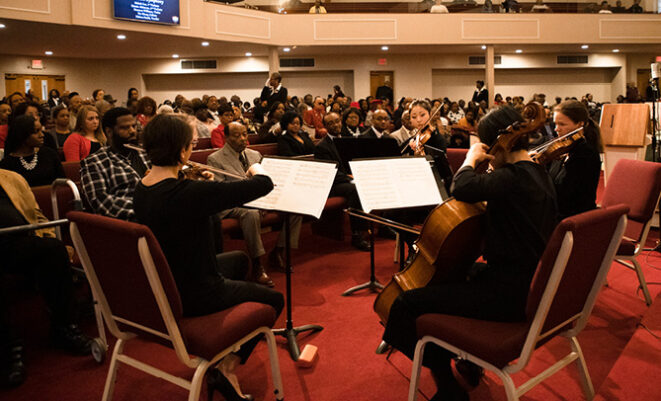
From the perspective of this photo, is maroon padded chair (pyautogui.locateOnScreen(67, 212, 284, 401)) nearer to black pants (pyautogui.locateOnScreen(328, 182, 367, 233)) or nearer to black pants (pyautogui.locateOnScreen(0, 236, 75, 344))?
black pants (pyautogui.locateOnScreen(0, 236, 75, 344))

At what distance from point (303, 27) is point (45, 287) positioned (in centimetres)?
1060

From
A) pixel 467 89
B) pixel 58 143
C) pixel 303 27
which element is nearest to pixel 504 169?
pixel 58 143

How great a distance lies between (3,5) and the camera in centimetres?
812

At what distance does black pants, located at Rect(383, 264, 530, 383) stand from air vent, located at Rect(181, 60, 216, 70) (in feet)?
47.4

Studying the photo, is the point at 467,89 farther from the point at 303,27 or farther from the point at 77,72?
the point at 77,72

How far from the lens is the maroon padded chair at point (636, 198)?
3.27 metres

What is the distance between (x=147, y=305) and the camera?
185 cm

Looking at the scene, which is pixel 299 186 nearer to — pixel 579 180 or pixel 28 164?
pixel 579 180

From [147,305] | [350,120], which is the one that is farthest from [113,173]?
[350,120]

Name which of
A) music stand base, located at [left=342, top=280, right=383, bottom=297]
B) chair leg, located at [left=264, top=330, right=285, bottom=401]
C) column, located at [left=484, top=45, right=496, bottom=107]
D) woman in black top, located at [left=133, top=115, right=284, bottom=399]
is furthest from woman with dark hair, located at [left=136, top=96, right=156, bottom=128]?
column, located at [left=484, top=45, right=496, bottom=107]

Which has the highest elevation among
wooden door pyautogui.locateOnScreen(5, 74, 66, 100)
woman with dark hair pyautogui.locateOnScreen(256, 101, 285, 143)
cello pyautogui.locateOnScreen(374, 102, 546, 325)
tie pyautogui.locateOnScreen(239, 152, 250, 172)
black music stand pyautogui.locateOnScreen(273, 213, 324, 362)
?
wooden door pyautogui.locateOnScreen(5, 74, 66, 100)

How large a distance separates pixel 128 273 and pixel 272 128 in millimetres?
4864

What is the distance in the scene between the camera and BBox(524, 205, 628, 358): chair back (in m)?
1.61

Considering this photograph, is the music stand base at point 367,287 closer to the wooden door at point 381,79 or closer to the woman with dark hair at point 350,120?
the woman with dark hair at point 350,120
